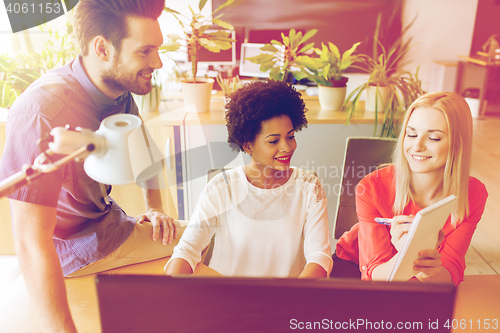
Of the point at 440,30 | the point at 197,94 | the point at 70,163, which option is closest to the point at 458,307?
the point at 70,163

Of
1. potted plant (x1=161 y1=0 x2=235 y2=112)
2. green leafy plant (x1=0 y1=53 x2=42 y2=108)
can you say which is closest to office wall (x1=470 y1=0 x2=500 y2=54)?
potted plant (x1=161 y1=0 x2=235 y2=112)

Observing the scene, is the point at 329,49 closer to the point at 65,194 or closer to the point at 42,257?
the point at 65,194

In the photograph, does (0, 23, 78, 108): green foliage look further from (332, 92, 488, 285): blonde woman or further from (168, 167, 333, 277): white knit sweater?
(332, 92, 488, 285): blonde woman

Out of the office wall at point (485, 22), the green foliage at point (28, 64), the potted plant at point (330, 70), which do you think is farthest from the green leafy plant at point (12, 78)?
the office wall at point (485, 22)

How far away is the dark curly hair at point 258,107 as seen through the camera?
1.17 metres

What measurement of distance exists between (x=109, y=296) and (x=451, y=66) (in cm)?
555

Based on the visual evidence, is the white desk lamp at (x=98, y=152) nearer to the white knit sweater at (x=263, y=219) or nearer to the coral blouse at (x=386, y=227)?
the white knit sweater at (x=263, y=219)

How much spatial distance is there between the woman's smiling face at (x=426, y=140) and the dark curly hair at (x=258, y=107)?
357 millimetres

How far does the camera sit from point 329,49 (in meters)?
1.93

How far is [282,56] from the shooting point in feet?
6.13

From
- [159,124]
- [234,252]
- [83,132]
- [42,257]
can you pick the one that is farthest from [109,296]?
[159,124]

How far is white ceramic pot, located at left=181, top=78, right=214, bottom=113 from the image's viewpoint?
6.01 ft

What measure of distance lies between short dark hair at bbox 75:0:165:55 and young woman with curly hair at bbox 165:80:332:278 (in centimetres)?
48

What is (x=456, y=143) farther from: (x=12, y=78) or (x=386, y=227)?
(x=12, y=78)
